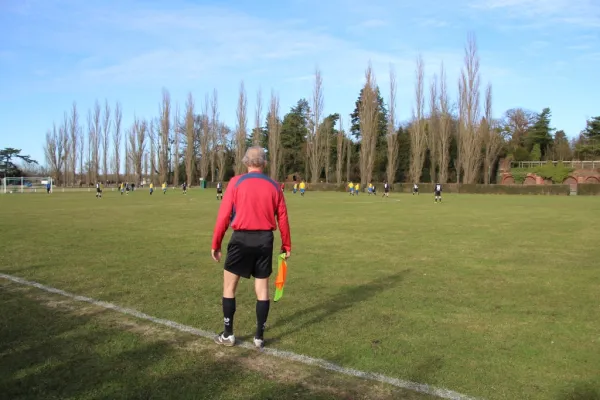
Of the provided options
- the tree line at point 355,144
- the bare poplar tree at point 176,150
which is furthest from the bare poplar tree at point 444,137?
the bare poplar tree at point 176,150

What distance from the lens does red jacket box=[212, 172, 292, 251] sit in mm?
4191

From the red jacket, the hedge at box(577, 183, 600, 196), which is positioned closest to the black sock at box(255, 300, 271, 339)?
the red jacket

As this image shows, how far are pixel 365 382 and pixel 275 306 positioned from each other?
2.37m

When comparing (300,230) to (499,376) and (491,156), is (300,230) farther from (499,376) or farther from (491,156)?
(491,156)

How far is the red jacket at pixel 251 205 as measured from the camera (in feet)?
13.8

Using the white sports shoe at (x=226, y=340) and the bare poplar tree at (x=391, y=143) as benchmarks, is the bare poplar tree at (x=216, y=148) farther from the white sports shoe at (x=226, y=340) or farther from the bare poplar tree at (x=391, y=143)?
the white sports shoe at (x=226, y=340)

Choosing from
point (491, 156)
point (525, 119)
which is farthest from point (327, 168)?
point (525, 119)

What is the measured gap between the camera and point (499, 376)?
3.55 metres

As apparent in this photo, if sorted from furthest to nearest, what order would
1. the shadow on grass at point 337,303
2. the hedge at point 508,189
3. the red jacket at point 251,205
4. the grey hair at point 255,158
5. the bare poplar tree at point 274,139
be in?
the bare poplar tree at point 274,139 → the hedge at point 508,189 → the shadow on grass at point 337,303 → the grey hair at point 255,158 → the red jacket at point 251,205

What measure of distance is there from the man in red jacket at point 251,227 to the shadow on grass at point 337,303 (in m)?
0.48

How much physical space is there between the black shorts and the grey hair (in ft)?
2.18

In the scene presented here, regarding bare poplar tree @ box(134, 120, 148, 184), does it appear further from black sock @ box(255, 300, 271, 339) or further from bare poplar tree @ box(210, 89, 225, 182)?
black sock @ box(255, 300, 271, 339)

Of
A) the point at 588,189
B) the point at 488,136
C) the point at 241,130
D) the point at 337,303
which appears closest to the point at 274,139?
the point at 241,130

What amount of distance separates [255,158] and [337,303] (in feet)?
8.27
